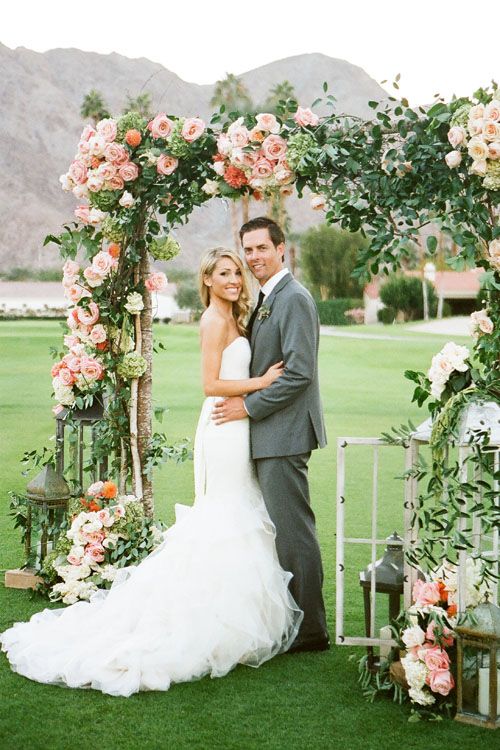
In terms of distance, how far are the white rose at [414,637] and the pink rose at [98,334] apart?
2117mm

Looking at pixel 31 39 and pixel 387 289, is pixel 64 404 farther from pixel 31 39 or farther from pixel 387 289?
pixel 31 39

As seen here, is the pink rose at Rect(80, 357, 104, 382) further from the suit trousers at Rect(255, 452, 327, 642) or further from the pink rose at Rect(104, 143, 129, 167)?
the suit trousers at Rect(255, 452, 327, 642)

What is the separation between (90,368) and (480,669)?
2.33 meters

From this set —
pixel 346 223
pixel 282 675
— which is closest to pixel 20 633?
pixel 282 675

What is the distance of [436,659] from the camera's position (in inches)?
123

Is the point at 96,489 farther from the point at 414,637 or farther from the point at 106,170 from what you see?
the point at 414,637

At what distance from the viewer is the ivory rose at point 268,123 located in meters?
3.92

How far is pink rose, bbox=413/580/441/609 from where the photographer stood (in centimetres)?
325

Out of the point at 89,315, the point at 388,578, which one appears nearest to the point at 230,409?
the point at 388,578

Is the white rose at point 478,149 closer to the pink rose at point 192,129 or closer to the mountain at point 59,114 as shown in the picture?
the pink rose at point 192,129

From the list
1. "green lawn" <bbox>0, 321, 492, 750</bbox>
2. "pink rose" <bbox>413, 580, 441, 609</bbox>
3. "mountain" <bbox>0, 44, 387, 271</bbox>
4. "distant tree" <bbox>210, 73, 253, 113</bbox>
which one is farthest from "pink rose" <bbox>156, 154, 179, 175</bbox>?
"mountain" <bbox>0, 44, 387, 271</bbox>

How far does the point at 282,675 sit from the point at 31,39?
66.4m

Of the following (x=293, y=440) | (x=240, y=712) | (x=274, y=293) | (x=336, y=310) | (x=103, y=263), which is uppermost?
(x=103, y=263)

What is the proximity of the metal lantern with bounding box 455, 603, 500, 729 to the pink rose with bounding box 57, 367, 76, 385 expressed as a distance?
7.56 ft
